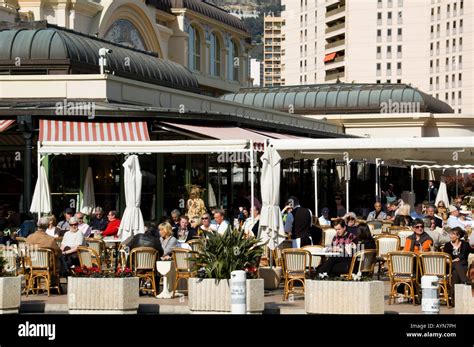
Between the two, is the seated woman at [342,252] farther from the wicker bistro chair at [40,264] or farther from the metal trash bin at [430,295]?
the wicker bistro chair at [40,264]

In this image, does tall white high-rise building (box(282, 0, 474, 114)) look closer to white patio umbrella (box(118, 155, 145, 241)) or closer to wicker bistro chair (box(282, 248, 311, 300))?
white patio umbrella (box(118, 155, 145, 241))

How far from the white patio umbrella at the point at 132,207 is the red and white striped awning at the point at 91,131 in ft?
15.3

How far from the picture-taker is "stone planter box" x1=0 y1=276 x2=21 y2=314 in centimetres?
A: 1719

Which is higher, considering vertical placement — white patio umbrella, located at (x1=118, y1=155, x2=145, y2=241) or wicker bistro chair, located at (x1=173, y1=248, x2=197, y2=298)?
white patio umbrella, located at (x1=118, y1=155, x2=145, y2=241)

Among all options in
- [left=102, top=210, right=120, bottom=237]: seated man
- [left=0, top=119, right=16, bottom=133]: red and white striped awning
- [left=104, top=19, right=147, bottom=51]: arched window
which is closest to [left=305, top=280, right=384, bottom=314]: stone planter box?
[left=102, top=210, right=120, bottom=237]: seated man

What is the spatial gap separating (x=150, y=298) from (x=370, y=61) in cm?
11949

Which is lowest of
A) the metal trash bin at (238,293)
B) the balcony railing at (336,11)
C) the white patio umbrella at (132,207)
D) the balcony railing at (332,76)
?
the metal trash bin at (238,293)

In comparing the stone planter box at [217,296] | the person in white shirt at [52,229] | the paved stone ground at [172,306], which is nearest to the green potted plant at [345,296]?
the stone planter box at [217,296]

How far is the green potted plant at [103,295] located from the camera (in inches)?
672

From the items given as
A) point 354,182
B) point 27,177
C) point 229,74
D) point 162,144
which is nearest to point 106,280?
point 162,144

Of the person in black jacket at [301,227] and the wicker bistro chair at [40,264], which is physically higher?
the person in black jacket at [301,227]

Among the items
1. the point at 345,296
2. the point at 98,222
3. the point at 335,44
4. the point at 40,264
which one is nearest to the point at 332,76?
the point at 335,44

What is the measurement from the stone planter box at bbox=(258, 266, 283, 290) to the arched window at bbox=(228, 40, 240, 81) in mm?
52542
